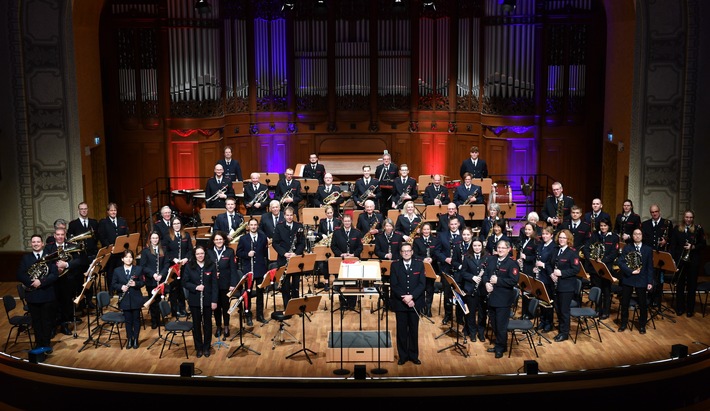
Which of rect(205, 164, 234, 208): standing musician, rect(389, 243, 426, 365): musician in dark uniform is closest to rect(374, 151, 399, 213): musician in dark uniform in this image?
rect(205, 164, 234, 208): standing musician

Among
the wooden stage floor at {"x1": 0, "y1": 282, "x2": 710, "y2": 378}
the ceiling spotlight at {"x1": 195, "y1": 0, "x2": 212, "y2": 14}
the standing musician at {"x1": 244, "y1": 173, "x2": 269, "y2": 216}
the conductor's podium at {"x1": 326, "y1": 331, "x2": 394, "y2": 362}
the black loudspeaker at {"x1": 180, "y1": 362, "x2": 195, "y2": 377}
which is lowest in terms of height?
the wooden stage floor at {"x1": 0, "y1": 282, "x2": 710, "y2": 378}

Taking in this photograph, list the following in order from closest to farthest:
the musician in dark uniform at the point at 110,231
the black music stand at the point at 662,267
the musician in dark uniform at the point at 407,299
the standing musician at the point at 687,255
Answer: the musician in dark uniform at the point at 407,299
the black music stand at the point at 662,267
the standing musician at the point at 687,255
the musician in dark uniform at the point at 110,231

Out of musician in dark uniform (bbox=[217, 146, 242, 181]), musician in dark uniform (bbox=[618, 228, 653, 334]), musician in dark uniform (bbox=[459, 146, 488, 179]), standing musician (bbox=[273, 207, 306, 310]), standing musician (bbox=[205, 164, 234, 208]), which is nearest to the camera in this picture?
musician in dark uniform (bbox=[618, 228, 653, 334])

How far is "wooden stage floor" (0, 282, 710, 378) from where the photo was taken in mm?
10484

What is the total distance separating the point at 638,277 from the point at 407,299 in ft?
11.9

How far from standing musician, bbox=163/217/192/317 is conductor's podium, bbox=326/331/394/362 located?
2.59m

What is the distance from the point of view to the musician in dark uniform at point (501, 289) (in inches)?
422

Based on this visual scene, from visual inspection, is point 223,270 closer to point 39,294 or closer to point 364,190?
point 39,294

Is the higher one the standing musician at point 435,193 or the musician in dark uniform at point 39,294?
the standing musician at point 435,193

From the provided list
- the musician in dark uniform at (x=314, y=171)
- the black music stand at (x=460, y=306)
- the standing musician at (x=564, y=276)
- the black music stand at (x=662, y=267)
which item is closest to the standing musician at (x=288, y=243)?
the black music stand at (x=460, y=306)

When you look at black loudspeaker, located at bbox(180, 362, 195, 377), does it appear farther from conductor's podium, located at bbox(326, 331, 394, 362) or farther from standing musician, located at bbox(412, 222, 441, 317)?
standing musician, located at bbox(412, 222, 441, 317)

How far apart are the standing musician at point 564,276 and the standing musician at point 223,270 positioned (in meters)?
4.40

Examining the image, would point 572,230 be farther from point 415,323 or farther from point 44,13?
point 44,13

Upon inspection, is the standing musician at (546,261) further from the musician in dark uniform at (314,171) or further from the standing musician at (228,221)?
the musician in dark uniform at (314,171)
